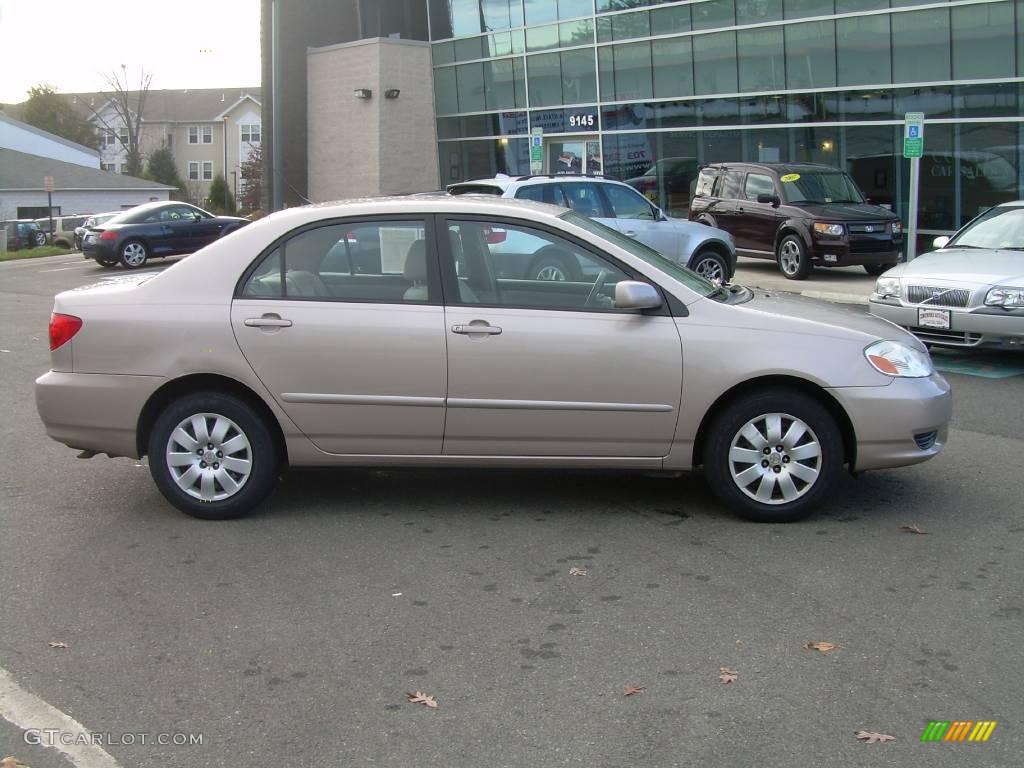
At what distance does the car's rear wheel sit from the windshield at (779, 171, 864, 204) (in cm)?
1477

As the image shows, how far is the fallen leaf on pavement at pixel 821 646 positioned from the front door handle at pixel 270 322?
3.03m

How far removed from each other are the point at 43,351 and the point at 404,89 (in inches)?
1000

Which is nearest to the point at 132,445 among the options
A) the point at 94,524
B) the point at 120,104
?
the point at 94,524

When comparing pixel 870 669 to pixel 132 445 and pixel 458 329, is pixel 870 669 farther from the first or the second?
pixel 132 445

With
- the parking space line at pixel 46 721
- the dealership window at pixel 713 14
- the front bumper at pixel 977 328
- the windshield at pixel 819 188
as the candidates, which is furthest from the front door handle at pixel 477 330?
the dealership window at pixel 713 14

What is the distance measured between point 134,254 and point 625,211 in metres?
14.8

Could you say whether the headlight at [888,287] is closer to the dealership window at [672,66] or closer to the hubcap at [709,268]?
the hubcap at [709,268]

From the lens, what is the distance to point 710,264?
16.0m

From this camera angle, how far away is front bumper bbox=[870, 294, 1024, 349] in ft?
32.3

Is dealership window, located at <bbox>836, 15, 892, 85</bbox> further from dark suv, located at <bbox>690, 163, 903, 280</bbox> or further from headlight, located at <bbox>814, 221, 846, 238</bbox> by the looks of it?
headlight, located at <bbox>814, 221, 846, 238</bbox>

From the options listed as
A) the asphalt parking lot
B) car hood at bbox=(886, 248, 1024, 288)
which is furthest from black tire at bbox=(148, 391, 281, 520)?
car hood at bbox=(886, 248, 1024, 288)

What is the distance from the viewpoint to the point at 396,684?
405 cm

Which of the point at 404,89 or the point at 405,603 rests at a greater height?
the point at 404,89

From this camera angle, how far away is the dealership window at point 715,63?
2591 centimetres
